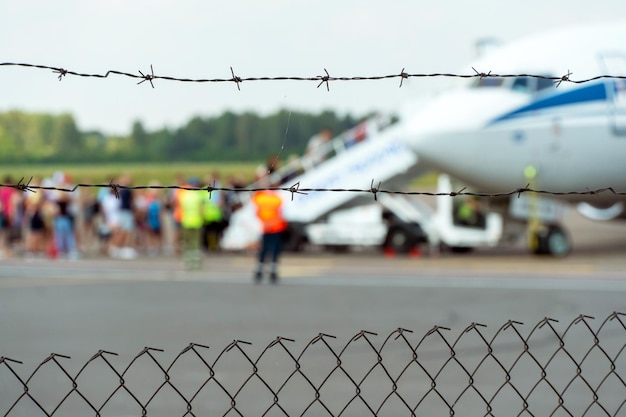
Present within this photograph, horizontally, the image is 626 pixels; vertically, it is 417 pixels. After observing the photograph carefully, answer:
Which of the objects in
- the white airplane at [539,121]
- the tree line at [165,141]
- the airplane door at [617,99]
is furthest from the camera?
the white airplane at [539,121]

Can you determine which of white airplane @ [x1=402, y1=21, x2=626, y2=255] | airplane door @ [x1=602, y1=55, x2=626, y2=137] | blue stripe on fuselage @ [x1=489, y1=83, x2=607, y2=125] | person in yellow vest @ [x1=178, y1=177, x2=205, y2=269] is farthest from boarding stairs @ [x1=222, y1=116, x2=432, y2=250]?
airplane door @ [x1=602, y1=55, x2=626, y2=137]

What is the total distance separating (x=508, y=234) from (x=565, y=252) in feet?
4.92

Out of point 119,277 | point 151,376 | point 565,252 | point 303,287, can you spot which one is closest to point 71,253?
point 119,277

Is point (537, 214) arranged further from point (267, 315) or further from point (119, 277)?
point (267, 315)

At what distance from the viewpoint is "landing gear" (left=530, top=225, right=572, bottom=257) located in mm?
20203

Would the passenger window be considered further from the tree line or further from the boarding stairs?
the boarding stairs

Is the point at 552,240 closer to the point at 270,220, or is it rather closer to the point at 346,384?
the point at 270,220

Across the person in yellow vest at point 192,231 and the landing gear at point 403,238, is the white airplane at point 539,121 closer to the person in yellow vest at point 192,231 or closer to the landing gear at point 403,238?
the landing gear at point 403,238

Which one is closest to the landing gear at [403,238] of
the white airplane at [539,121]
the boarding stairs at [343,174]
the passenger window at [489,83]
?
the boarding stairs at [343,174]

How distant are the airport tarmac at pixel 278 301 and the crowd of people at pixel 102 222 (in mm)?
927

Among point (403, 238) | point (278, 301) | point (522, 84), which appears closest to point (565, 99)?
point (522, 84)

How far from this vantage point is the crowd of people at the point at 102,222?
2200 cm

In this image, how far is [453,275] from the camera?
1734 cm

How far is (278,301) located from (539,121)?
Answer: 20.1 ft
